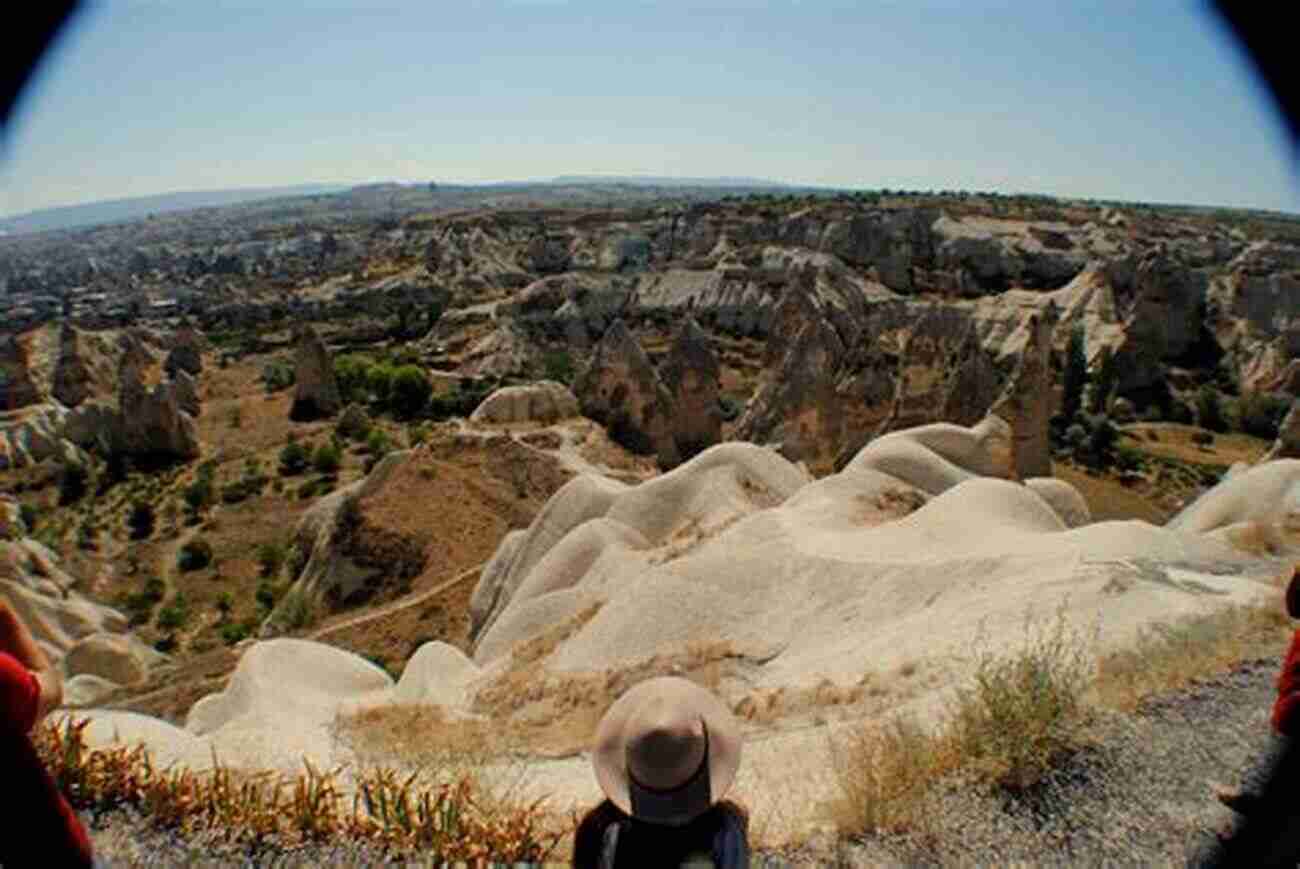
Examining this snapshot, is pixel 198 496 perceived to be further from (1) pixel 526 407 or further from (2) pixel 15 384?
(2) pixel 15 384

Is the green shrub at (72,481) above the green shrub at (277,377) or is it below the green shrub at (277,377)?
below

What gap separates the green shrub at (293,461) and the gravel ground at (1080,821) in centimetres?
3408

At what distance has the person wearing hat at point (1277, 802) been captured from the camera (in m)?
3.49

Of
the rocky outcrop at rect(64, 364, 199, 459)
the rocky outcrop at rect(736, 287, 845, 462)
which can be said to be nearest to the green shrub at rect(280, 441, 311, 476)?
the rocky outcrop at rect(64, 364, 199, 459)

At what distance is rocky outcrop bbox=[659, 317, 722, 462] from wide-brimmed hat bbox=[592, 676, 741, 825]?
2400 cm

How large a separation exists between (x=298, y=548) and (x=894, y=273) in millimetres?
49641

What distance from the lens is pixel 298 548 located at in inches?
1017

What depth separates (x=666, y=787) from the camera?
9.12 feet

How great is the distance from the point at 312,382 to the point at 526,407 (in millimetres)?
21239

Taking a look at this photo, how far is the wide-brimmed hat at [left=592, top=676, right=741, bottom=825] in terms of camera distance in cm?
277

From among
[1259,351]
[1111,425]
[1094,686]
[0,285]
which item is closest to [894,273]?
[1259,351]

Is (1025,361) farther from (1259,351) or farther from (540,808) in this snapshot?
(1259,351)

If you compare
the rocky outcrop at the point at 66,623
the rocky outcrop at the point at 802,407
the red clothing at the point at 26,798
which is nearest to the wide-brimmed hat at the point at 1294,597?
the red clothing at the point at 26,798

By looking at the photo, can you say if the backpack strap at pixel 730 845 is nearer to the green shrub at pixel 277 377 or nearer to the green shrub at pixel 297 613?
the green shrub at pixel 297 613
